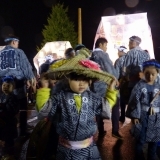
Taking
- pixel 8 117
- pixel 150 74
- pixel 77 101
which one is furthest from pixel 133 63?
pixel 77 101

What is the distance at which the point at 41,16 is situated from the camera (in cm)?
2517

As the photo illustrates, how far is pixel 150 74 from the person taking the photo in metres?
4.01

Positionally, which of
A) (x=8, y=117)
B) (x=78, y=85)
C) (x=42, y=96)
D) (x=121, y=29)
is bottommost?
(x=8, y=117)

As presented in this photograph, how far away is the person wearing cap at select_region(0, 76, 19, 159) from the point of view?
177 inches

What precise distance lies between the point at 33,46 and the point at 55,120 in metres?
21.8

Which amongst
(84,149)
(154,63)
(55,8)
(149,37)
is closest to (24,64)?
(154,63)

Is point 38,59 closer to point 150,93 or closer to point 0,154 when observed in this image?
point 0,154

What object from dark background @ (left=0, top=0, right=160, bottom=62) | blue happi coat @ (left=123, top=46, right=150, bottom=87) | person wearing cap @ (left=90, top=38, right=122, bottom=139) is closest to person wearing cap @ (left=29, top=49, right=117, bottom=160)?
person wearing cap @ (left=90, top=38, right=122, bottom=139)

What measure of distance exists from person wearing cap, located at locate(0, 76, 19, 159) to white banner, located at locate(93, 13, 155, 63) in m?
6.31

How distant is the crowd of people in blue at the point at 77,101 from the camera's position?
9.56ft

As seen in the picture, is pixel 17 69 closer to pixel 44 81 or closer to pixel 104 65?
pixel 104 65

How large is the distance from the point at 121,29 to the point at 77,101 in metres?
7.94

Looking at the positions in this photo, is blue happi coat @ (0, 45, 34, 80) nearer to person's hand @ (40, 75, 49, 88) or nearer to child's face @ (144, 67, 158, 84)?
child's face @ (144, 67, 158, 84)

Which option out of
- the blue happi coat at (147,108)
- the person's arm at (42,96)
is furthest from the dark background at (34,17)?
the person's arm at (42,96)
